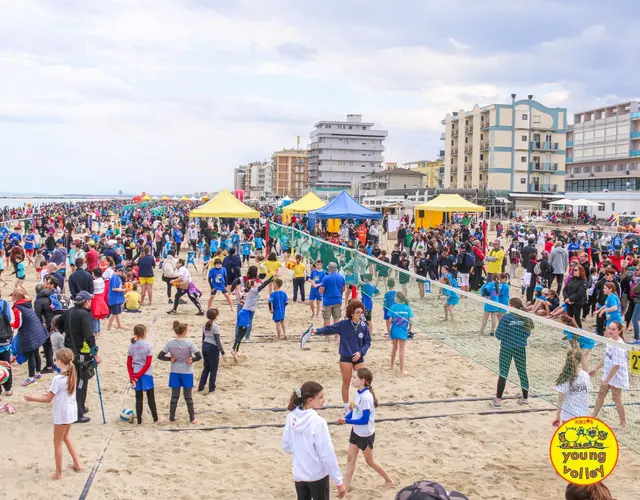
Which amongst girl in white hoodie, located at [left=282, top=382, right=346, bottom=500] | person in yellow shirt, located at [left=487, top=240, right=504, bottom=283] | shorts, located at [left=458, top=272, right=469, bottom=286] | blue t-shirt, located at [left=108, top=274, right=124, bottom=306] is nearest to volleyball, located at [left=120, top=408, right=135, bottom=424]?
girl in white hoodie, located at [left=282, top=382, right=346, bottom=500]

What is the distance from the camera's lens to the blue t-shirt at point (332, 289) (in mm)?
10699

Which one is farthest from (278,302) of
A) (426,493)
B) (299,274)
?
(426,493)

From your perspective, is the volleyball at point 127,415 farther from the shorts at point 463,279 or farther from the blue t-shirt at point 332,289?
the shorts at point 463,279

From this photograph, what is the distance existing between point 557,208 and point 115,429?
55548mm

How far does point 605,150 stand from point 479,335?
67.2m

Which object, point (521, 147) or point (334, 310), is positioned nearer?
point (334, 310)

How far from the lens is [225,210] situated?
20625 millimetres

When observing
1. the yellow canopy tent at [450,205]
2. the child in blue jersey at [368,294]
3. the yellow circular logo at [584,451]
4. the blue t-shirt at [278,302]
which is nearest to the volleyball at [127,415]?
the blue t-shirt at [278,302]

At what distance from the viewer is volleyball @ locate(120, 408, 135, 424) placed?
24.0 ft

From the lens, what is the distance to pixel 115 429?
7184 millimetres

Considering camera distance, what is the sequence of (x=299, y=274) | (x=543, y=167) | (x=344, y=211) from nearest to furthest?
(x=299, y=274), (x=344, y=211), (x=543, y=167)

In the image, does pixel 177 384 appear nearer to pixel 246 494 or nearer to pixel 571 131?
pixel 246 494

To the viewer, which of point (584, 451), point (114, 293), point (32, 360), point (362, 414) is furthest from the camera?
point (114, 293)

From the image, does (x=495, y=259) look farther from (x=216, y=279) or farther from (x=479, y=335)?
(x=216, y=279)
